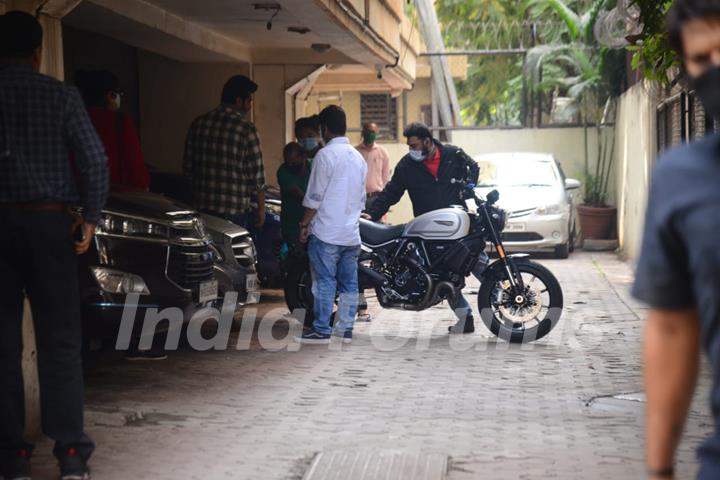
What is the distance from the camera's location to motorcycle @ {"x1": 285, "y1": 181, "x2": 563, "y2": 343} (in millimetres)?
9820

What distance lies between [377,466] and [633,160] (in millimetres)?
13335

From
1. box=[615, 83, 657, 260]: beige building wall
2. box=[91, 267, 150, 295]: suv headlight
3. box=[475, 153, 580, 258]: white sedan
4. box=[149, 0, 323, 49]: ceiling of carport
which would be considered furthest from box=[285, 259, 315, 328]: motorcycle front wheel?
box=[475, 153, 580, 258]: white sedan

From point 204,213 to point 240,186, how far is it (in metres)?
0.41

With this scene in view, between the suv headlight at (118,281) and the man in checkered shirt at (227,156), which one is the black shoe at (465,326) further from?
the suv headlight at (118,281)

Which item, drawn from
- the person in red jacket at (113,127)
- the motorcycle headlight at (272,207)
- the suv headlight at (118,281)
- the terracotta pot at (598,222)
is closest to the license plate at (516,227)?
the terracotta pot at (598,222)

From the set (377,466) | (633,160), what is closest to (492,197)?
(377,466)

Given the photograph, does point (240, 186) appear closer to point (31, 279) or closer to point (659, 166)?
point (31, 279)

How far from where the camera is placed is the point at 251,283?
32.9 feet

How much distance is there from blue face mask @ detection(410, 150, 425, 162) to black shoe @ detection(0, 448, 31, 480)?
5.97 meters

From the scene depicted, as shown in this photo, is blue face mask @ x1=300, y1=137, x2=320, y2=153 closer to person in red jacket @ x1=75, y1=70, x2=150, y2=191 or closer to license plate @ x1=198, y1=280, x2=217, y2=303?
person in red jacket @ x1=75, y1=70, x2=150, y2=191

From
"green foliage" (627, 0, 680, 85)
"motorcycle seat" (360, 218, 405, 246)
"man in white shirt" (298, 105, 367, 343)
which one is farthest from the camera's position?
"motorcycle seat" (360, 218, 405, 246)

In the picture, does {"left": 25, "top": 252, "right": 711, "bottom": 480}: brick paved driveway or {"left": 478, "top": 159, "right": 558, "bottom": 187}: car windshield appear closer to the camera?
{"left": 25, "top": 252, "right": 711, "bottom": 480}: brick paved driveway

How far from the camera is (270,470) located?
575 centimetres

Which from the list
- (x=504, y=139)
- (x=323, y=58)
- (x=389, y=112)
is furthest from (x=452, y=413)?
(x=389, y=112)
